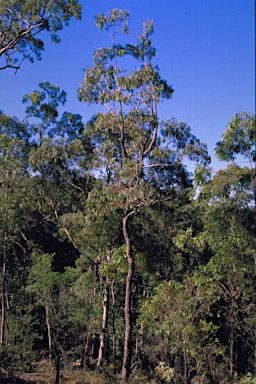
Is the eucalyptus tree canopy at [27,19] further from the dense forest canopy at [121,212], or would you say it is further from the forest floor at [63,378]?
the forest floor at [63,378]

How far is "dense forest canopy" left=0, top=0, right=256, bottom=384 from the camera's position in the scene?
8234mm

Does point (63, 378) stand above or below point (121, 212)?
below

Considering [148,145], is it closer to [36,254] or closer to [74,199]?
[74,199]

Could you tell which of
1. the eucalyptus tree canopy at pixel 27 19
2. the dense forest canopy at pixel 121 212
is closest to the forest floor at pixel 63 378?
the dense forest canopy at pixel 121 212

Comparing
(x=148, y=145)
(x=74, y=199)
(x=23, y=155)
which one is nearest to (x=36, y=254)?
(x=74, y=199)

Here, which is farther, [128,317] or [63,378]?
[128,317]

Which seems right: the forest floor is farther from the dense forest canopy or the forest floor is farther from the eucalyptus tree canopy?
the eucalyptus tree canopy

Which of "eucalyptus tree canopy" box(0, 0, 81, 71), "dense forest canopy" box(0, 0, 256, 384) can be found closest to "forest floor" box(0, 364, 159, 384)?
"dense forest canopy" box(0, 0, 256, 384)

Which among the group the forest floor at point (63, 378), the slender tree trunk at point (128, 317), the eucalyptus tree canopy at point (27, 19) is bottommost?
the forest floor at point (63, 378)

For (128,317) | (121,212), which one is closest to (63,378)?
(128,317)

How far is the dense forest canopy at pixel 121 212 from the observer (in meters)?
8.23

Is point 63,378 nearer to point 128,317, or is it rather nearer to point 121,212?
point 128,317

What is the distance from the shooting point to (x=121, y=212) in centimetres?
1100

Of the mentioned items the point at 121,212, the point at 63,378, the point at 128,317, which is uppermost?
the point at 121,212
